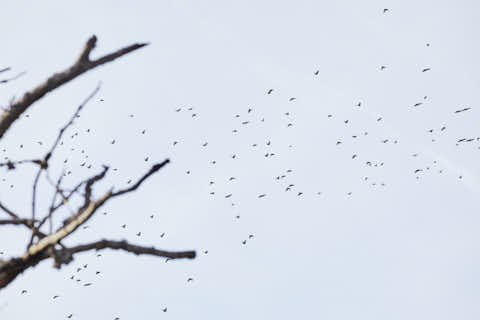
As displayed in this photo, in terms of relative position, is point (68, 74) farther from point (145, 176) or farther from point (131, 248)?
point (131, 248)

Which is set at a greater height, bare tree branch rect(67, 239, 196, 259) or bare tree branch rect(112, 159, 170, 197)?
bare tree branch rect(112, 159, 170, 197)

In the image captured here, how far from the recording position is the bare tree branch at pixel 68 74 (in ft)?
9.28

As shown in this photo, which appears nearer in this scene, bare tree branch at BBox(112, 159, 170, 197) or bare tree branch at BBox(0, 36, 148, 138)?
bare tree branch at BBox(112, 159, 170, 197)

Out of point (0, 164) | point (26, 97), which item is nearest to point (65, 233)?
point (26, 97)

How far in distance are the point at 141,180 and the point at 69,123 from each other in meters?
0.72

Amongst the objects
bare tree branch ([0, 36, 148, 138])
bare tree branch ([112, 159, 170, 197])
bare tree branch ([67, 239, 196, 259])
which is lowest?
bare tree branch ([67, 239, 196, 259])

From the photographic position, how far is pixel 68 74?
9.35 ft

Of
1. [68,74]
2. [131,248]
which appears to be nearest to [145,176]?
[131,248]

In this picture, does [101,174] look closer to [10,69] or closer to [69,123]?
[69,123]

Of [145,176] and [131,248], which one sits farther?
[131,248]

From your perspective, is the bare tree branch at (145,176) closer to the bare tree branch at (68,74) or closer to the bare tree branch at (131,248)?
the bare tree branch at (131,248)

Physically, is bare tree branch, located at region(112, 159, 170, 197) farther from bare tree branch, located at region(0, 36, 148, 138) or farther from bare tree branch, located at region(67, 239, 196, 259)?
bare tree branch, located at region(0, 36, 148, 138)

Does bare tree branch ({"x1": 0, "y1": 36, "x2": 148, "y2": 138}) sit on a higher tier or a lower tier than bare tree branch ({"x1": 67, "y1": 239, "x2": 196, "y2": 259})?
higher

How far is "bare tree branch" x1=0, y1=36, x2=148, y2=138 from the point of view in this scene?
2828 millimetres
